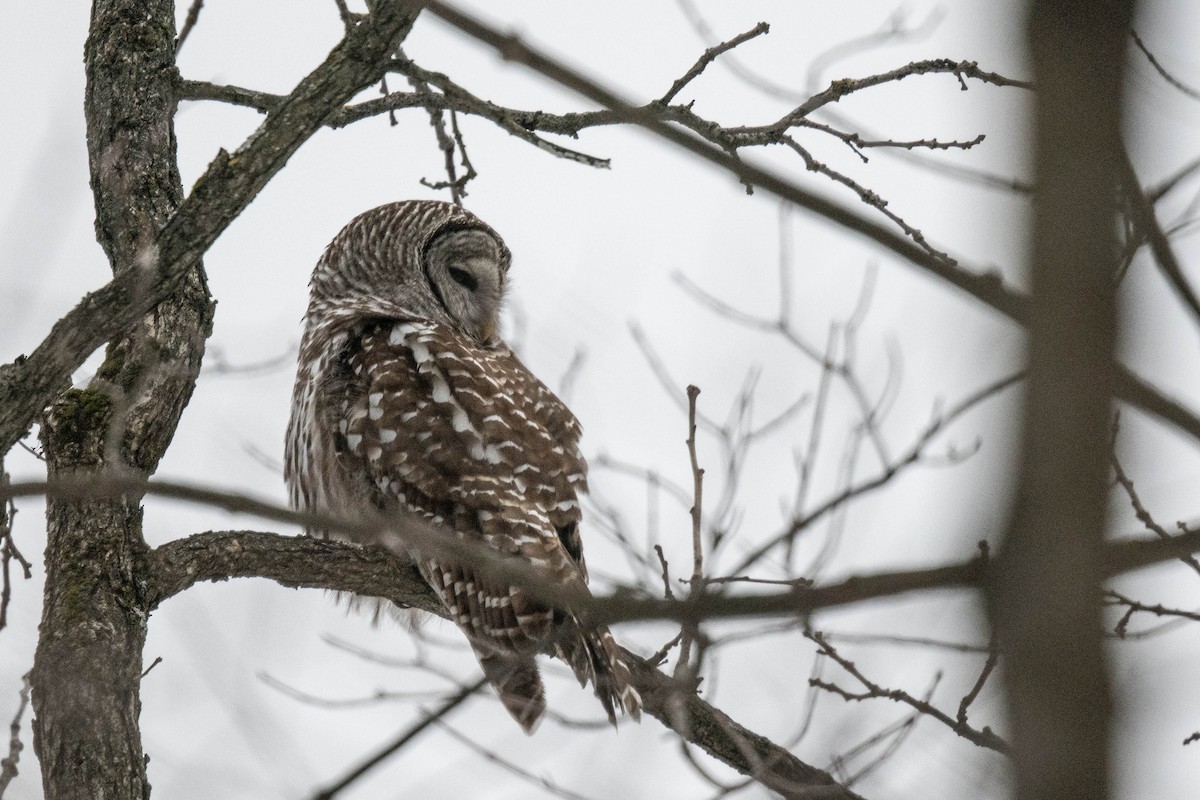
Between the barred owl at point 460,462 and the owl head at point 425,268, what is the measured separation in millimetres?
552

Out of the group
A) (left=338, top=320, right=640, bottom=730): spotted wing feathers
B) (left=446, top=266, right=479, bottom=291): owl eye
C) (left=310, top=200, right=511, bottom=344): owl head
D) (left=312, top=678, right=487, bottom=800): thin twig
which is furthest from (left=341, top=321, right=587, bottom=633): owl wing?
(left=312, top=678, right=487, bottom=800): thin twig

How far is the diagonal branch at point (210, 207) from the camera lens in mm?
3242

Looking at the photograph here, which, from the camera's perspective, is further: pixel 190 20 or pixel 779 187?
pixel 190 20

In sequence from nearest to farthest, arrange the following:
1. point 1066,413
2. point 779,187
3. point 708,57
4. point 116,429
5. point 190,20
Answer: point 1066,413 < point 779,187 < point 116,429 < point 708,57 < point 190,20

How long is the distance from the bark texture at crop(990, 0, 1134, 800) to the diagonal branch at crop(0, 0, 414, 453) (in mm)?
2353

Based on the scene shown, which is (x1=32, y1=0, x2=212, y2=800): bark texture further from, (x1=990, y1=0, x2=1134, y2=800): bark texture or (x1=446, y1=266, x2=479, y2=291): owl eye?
(x1=446, y1=266, x2=479, y2=291): owl eye

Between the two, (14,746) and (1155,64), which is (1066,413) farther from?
(14,746)

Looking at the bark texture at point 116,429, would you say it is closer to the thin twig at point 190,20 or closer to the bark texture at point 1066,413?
the thin twig at point 190,20

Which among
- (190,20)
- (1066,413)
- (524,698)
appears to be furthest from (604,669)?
(1066,413)

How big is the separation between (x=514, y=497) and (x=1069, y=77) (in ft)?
13.4

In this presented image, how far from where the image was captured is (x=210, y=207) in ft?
11.3

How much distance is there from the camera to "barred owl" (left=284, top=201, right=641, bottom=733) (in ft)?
15.9

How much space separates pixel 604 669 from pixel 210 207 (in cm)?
201

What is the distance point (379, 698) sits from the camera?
4.35 m
